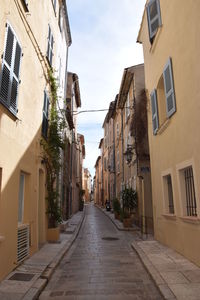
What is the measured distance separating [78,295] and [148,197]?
9.38 metres

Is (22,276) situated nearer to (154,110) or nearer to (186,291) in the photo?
(186,291)

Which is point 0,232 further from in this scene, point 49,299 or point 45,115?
point 45,115

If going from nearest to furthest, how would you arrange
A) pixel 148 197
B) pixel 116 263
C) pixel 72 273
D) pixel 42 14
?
pixel 72 273
pixel 116 263
pixel 42 14
pixel 148 197

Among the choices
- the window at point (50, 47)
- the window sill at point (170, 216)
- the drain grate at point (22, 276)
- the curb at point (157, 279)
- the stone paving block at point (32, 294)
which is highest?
the window at point (50, 47)

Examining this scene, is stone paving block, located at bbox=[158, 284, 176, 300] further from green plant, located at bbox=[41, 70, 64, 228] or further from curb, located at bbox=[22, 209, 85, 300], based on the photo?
green plant, located at bbox=[41, 70, 64, 228]

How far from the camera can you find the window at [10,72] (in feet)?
16.8

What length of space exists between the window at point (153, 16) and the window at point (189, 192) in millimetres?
5360

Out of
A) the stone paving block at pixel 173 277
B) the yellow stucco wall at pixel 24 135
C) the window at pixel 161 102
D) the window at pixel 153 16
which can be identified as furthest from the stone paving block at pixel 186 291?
the window at pixel 153 16

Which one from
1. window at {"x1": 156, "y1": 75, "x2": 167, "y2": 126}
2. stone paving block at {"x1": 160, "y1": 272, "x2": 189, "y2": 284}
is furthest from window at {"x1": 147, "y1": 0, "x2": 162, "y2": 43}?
stone paving block at {"x1": 160, "y1": 272, "x2": 189, "y2": 284}

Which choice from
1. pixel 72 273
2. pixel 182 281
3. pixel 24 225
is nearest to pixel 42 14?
pixel 24 225

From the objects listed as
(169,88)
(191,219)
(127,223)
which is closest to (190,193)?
(191,219)

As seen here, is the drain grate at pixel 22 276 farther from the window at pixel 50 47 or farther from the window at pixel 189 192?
the window at pixel 50 47

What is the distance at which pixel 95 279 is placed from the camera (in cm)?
529

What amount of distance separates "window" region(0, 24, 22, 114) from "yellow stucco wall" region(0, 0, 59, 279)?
0.19 metres
